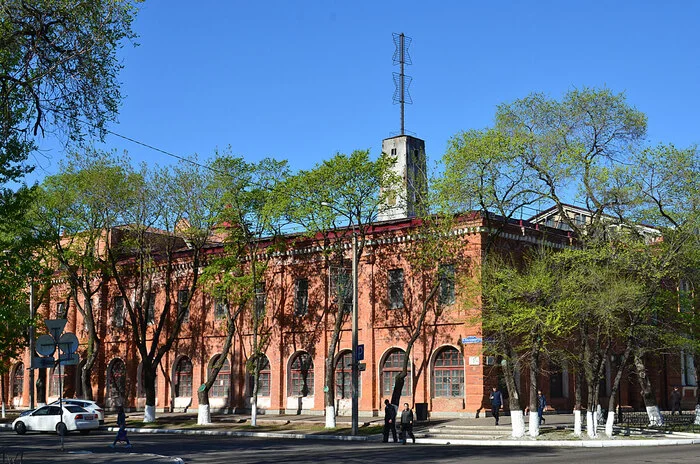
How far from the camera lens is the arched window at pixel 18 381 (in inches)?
2263

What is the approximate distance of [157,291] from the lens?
167 ft

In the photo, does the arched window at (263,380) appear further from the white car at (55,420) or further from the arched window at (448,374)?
the white car at (55,420)

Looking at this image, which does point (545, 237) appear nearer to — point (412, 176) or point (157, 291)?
point (412, 176)

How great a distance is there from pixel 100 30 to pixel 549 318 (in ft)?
61.8

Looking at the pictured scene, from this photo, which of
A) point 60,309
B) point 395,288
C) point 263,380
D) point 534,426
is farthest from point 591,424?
point 60,309

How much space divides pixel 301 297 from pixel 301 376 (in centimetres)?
404

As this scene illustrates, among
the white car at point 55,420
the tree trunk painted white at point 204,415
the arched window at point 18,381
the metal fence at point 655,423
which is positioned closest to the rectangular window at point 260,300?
the tree trunk painted white at point 204,415

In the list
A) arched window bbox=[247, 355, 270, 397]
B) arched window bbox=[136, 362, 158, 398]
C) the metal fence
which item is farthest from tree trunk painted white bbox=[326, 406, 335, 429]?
arched window bbox=[136, 362, 158, 398]

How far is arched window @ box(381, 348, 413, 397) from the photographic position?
40.8m

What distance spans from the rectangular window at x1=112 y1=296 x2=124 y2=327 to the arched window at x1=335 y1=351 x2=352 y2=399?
16286 mm

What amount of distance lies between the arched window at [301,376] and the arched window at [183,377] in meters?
7.56

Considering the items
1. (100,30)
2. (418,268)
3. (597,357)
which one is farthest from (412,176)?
(100,30)

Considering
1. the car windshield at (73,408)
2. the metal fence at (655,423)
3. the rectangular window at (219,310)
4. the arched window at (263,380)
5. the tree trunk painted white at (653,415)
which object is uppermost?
Result: the rectangular window at (219,310)

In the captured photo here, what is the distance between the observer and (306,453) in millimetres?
24719
